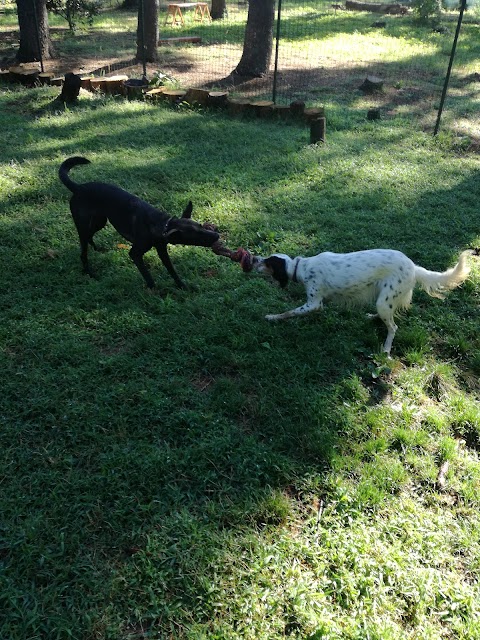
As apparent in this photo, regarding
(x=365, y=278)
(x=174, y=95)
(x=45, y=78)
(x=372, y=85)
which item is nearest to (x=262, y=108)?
(x=174, y=95)

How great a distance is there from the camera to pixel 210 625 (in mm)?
2541

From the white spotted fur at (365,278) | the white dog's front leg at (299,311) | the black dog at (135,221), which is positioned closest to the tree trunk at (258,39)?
the black dog at (135,221)

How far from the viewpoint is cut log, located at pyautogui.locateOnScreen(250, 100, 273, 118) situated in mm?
9953

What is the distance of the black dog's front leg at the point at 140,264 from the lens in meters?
4.76

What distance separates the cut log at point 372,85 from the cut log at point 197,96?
3827 millimetres

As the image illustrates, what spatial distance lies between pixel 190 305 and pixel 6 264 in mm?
1999

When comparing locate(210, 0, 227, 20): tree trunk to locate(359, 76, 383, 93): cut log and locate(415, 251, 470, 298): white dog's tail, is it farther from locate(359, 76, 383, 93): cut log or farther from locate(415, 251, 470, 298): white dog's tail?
locate(415, 251, 470, 298): white dog's tail

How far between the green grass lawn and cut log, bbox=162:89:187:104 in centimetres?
456

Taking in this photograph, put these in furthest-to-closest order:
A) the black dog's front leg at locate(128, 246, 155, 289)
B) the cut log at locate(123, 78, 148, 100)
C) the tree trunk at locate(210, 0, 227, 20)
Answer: the tree trunk at locate(210, 0, 227, 20) → the cut log at locate(123, 78, 148, 100) → the black dog's front leg at locate(128, 246, 155, 289)

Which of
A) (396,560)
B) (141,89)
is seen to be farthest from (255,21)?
(396,560)

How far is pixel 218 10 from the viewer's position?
69.3ft

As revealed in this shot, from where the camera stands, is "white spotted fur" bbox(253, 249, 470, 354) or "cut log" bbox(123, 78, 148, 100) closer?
"white spotted fur" bbox(253, 249, 470, 354)

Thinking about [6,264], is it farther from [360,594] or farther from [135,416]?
[360,594]

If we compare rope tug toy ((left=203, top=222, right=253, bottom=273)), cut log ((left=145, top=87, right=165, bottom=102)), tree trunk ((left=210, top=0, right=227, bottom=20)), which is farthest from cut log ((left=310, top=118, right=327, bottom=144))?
tree trunk ((left=210, top=0, right=227, bottom=20))
